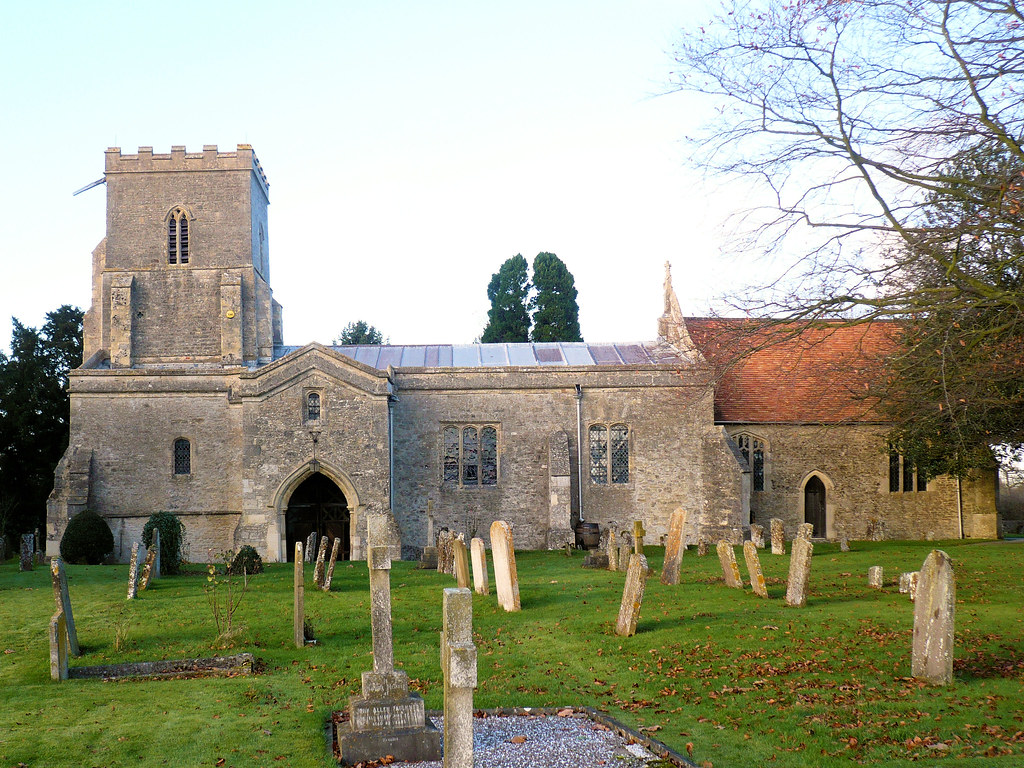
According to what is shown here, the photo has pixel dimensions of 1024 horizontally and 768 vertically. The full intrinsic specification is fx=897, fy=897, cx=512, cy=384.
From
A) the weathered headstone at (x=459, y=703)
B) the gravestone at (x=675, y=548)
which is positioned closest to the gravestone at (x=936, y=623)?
the weathered headstone at (x=459, y=703)

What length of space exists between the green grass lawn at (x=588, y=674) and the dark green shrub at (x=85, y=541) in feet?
24.4

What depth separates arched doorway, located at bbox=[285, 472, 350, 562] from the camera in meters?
29.0

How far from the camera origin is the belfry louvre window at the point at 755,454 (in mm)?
29672

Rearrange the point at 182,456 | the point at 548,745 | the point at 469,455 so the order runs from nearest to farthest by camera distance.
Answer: the point at 548,745
the point at 182,456
the point at 469,455

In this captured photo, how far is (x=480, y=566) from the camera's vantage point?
54.9 ft

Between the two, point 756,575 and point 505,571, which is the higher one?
point 505,571

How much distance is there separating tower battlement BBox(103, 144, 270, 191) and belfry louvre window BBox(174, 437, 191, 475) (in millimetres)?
10203

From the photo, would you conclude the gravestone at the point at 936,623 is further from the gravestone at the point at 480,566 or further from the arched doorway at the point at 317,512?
the arched doorway at the point at 317,512

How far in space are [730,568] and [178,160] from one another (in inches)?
973

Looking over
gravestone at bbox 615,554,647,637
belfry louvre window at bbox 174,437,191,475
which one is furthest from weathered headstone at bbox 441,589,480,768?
belfry louvre window at bbox 174,437,191,475

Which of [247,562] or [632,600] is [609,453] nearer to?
[247,562]

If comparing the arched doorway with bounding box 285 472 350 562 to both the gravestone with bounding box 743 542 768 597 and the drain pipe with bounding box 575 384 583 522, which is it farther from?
the gravestone with bounding box 743 542 768 597

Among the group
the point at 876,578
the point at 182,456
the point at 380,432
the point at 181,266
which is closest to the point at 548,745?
the point at 876,578

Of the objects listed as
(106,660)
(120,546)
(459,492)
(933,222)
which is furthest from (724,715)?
(120,546)
